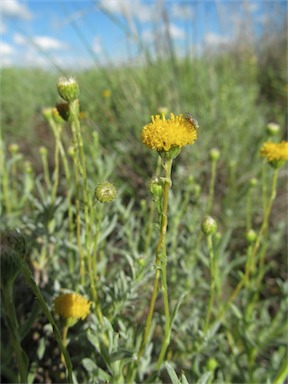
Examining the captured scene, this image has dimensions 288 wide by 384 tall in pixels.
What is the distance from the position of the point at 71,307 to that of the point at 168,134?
0.36 meters

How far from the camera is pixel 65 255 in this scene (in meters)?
1.20

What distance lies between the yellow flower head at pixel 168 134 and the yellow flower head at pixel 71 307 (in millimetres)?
327

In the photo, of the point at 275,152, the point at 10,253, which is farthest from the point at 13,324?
the point at 275,152

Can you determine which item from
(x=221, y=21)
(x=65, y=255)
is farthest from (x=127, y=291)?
(x=221, y=21)

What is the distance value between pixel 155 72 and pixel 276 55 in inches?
90.0

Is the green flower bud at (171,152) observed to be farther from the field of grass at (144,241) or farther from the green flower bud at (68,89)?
the green flower bud at (68,89)

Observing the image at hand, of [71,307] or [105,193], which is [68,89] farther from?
[71,307]

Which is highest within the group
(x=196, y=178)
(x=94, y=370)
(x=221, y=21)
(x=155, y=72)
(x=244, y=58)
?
(x=221, y=21)

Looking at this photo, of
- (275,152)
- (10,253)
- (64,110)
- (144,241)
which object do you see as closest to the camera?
(10,253)

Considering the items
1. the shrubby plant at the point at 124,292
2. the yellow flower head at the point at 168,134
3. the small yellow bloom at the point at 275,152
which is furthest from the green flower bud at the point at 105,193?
the small yellow bloom at the point at 275,152

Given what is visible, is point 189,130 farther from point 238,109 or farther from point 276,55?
point 276,55

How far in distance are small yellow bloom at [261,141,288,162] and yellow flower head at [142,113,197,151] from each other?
0.37 metres

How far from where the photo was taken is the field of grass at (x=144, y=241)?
0.75m

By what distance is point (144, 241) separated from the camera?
4.11ft
